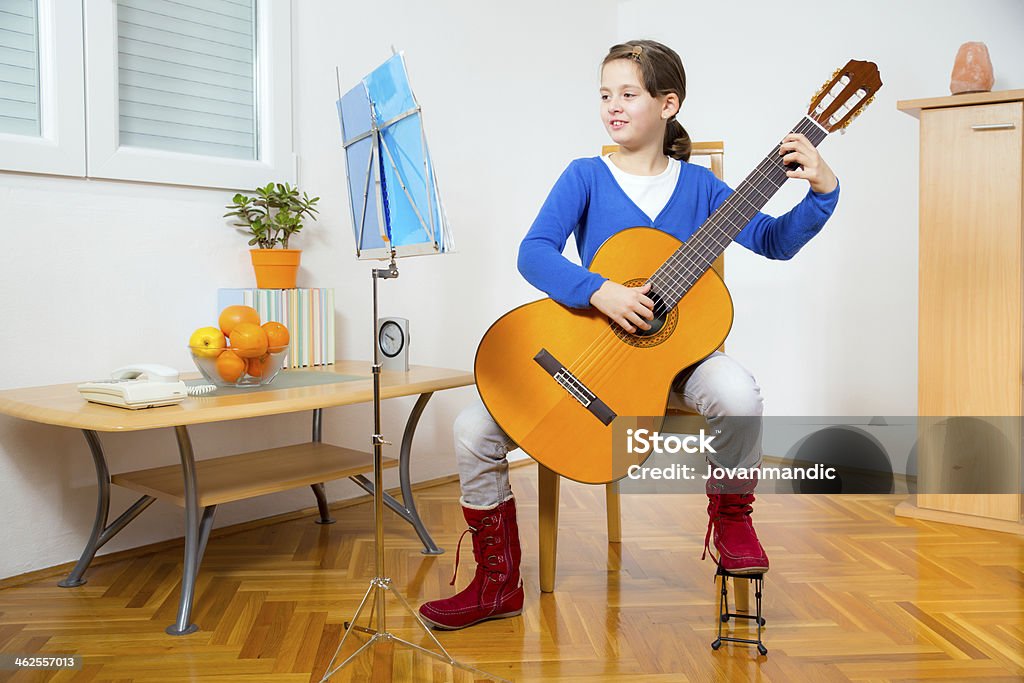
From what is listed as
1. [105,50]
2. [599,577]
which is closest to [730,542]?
[599,577]

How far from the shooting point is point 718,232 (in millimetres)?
1822

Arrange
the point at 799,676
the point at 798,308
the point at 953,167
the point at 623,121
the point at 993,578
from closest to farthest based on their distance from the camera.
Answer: the point at 799,676
the point at 623,121
the point at 993,578
the point at 953,167
the point at 798,308

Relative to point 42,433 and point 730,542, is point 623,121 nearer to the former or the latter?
point 730,542

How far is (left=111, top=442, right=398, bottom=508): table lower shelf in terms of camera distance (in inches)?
80.3

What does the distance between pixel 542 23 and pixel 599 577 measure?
2496 mm

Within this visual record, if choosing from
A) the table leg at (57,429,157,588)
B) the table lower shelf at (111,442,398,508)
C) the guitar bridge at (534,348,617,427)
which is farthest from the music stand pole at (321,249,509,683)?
the table leg at (57,429,157,588)

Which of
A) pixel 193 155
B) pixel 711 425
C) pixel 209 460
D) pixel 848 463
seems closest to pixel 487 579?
pixel 711 425

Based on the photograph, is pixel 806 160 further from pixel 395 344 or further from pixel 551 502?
pixel 395 344

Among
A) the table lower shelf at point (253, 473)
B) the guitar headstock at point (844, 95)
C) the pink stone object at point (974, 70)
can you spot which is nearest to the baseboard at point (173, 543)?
the table lower shelf at point (253, 473)

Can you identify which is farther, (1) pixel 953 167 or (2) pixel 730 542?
(1) pixel 953 167

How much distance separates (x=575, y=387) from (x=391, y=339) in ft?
3.15

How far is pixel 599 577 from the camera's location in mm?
2229

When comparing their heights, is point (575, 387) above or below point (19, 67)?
below

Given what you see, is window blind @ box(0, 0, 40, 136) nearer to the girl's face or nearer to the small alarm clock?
the small alarm clock
